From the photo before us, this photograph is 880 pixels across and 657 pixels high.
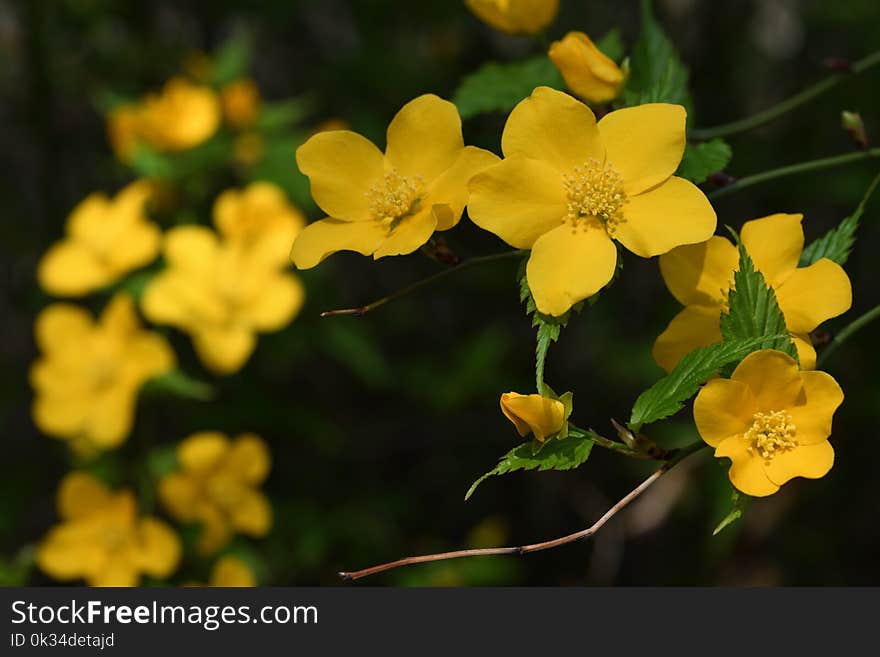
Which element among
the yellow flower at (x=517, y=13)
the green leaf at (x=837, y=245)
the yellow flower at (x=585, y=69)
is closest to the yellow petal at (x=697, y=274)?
the green leaf at (x=837, y=245)

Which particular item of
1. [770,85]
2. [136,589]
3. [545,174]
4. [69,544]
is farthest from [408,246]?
[770,85]

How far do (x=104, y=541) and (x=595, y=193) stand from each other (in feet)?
4.64

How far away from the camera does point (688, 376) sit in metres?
0.87

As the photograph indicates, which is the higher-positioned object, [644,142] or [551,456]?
[644,142]

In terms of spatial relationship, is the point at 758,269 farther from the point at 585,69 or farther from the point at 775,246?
the point at 585,69

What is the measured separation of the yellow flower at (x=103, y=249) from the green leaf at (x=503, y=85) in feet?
3.10

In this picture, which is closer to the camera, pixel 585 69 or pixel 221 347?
pixel 585 69

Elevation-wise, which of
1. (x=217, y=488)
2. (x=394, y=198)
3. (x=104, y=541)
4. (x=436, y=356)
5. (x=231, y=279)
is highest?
(x=436, y=356)

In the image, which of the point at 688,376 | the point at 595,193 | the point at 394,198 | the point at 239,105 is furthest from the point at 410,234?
the point at 239,105

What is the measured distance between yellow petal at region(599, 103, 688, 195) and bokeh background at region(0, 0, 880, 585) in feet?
3.95

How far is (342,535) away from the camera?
251 cm

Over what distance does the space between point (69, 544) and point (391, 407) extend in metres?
1.10

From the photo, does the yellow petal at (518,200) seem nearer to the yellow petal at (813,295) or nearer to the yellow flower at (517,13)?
the yellow petal at (813,295)

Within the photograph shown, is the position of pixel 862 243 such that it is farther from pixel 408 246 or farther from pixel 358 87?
pixel 408 246
